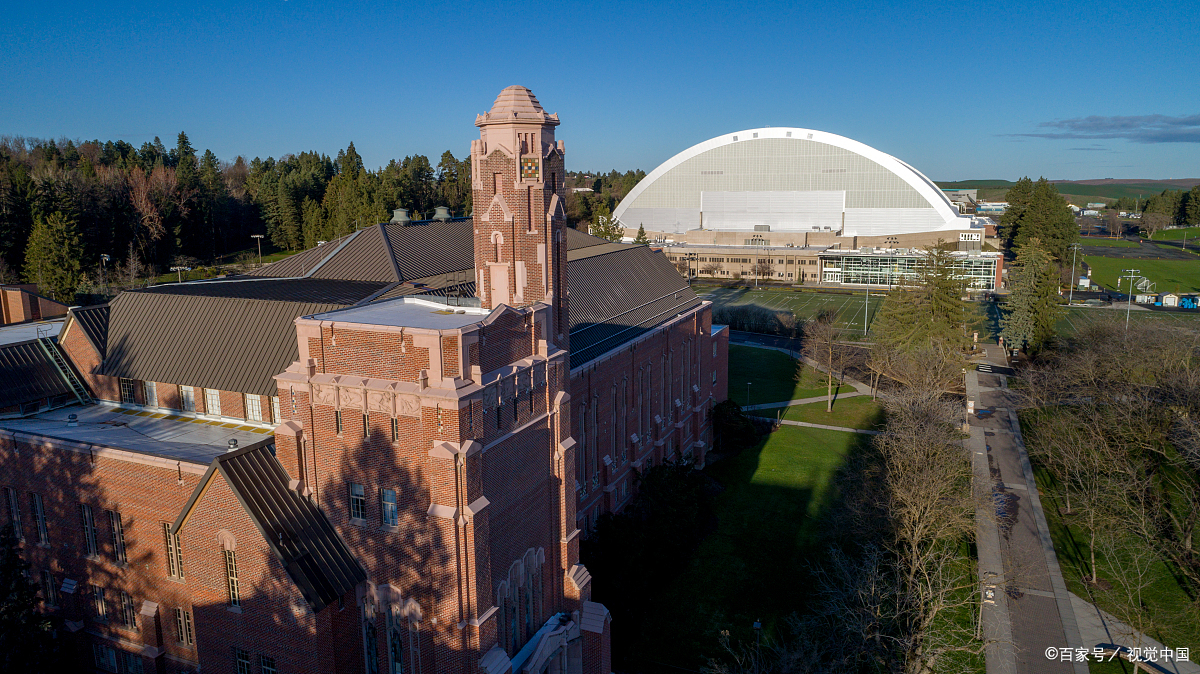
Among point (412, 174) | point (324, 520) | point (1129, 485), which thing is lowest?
point (1129, 485)

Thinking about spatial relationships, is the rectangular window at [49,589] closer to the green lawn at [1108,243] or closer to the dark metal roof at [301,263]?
the dark metal roof at [301,263]

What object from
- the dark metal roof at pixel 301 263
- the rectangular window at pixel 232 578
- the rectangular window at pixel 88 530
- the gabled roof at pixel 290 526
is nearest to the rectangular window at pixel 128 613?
the rectangular window at pixel 88 530

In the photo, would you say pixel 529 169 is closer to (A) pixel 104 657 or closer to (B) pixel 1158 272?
(A) pixel 104 657

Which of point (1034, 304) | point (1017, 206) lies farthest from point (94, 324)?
point (1017, 206)

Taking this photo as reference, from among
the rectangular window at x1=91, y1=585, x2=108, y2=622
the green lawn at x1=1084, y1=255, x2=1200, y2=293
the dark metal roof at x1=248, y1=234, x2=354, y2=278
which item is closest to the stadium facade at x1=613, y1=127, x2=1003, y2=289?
the green lawn at x1=1084, y1=255, x2=1200, y2=293

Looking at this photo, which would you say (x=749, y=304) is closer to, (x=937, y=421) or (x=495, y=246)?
(x=937, y=421)

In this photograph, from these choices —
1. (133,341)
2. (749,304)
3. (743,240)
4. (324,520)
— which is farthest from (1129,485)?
(743,240)
